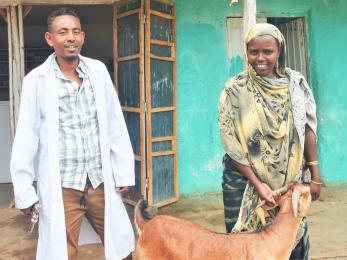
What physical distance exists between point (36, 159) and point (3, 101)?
5133 mm

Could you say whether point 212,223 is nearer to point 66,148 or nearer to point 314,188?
point 314,188

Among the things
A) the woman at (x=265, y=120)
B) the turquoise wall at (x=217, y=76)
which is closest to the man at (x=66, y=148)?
the woman at (x=265, y=120)

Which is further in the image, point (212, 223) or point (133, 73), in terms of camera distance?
point (133, 73)

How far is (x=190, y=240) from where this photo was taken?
2344mm

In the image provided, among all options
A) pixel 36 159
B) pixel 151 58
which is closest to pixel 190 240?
pixel 36 159

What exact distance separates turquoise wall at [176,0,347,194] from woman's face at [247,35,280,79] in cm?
369

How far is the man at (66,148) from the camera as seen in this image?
2.54 m

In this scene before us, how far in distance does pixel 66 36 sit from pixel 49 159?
63 cm

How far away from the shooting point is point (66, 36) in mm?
2566

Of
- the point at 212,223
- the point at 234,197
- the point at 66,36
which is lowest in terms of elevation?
the point at 212,223

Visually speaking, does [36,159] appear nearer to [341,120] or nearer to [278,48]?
[278,48]

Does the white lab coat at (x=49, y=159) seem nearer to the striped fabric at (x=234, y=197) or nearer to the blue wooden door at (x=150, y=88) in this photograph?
the striped fabric at (x=234, y=197)

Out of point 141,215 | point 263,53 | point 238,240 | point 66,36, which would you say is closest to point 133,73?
point 66,36

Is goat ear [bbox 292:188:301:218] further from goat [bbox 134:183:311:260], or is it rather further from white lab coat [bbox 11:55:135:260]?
white lab coat [bbox 11:55:135:260]
